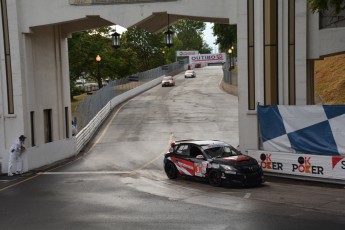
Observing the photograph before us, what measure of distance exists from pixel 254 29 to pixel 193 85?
49334 mm

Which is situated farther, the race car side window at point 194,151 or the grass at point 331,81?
the grass at point 331,81

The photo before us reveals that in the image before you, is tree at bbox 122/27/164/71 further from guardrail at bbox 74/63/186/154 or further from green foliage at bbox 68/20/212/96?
guardrail at bbox 74/63/186/154

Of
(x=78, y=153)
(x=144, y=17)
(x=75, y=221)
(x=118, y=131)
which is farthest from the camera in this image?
(x=118, y=131)

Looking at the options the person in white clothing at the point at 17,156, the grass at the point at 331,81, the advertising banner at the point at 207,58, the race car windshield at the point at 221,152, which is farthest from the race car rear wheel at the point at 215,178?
the advertising banner at the point at 207,58

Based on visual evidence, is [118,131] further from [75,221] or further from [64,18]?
[75,221]

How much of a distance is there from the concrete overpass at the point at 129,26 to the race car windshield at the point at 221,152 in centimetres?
211

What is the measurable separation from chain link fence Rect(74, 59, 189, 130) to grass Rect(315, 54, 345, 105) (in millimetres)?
16712

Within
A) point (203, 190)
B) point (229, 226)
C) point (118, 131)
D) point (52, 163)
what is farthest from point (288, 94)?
point (118, 131)

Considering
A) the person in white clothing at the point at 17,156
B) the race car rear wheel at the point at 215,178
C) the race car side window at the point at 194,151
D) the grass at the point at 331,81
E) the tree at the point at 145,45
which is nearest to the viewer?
the race car rear wheel at the point at 215,178

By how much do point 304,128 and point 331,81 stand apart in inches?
879

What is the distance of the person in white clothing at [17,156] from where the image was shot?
2215cm

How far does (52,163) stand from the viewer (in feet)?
82.9

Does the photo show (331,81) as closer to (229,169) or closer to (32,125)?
(32,125)

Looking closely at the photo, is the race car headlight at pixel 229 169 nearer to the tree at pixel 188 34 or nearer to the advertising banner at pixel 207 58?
the advertising banner at pixel 207 58
